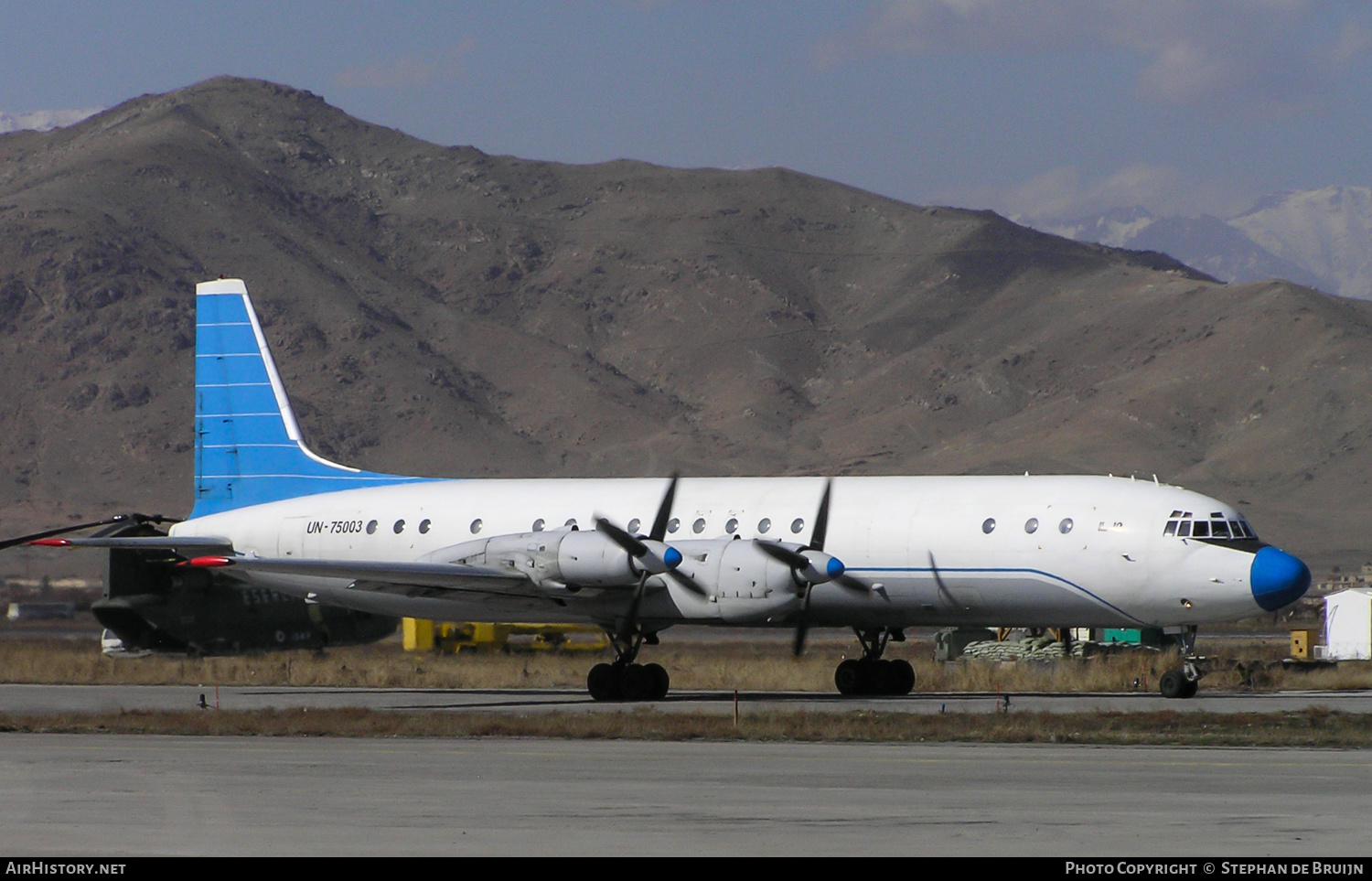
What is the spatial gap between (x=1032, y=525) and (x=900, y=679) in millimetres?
4494

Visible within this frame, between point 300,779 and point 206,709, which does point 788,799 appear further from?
point 206,709

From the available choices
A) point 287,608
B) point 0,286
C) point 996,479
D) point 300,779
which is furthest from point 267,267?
point 300,779

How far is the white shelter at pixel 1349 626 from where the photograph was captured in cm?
5575

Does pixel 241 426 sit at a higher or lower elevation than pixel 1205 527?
higher

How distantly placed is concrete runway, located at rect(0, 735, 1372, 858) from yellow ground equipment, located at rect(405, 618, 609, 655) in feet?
104

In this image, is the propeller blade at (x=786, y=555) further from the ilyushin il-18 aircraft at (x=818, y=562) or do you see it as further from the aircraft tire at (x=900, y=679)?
the aircraft tire at (x=900, y=679)

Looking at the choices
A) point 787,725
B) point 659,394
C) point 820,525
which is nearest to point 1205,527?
point 820,525

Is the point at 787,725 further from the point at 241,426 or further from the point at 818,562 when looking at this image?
the point at 241,426

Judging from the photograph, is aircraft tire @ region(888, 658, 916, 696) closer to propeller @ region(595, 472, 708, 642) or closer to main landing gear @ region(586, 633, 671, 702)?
main landing gear @ region(586, 633, 671, 702)

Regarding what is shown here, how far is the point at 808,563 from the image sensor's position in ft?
109

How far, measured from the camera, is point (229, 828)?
51.0 feet

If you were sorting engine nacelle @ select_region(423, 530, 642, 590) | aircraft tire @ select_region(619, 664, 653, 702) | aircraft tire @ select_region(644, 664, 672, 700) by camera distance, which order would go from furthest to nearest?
aircraft tire @ select_region(644, 664, 672, 700) → aircraft tire @ select_region(619, 664, 653, 702) → engine nacelle @ select_region(423, 530, 642, 590)

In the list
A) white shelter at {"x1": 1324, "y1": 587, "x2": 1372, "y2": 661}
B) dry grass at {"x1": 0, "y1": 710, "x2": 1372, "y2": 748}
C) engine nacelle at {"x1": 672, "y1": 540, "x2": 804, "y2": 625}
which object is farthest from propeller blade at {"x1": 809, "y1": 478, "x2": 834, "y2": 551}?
white shelter at {"x1": 1324, "y1": 587, "x2": 1372, "y2": 661}

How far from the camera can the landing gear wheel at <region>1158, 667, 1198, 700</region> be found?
110ft
